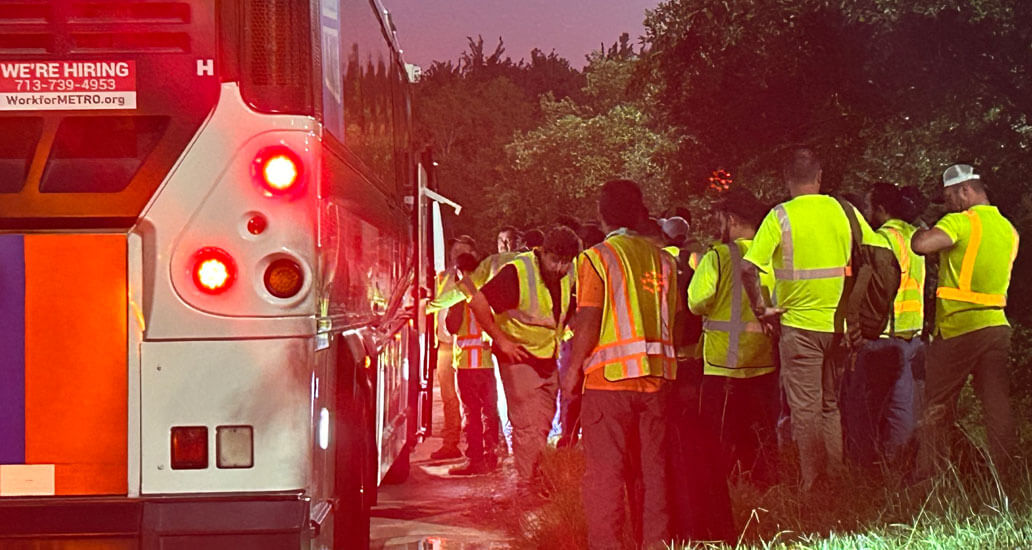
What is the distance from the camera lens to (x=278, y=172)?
17.5ft

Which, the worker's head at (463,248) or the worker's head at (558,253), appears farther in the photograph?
the worker's head at (463,248)

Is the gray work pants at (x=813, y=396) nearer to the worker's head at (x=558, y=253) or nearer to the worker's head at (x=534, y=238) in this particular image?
the worker's head at (x=558, y=253)

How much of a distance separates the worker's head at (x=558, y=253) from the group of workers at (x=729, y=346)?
0.02m

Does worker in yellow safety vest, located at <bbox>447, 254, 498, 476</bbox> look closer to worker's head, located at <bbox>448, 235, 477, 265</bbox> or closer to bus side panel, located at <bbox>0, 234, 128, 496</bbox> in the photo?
worker's head, located at <bbox>448, 235, 477, 265</bbox>

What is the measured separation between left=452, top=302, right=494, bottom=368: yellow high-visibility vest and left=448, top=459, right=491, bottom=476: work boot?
2.98ft

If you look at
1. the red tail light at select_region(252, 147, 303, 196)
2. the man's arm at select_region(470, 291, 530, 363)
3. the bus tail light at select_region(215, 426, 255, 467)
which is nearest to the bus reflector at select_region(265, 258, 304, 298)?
the red tail light at select_region(252, 147, 303, 196)

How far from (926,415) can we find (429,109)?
82.8 meters

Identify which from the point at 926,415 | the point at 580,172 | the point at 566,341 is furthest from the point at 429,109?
the point at 926,415

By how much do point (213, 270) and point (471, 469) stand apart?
25.6 feet

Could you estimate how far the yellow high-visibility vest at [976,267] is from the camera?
9078mm

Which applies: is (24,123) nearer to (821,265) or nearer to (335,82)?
(335,82)

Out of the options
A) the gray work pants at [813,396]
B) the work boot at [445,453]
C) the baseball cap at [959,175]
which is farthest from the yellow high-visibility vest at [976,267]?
the work boot at [445,453]

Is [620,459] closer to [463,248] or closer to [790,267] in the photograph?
[790,267]

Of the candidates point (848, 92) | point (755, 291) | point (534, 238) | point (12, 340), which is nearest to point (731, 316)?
point (755, 291)
